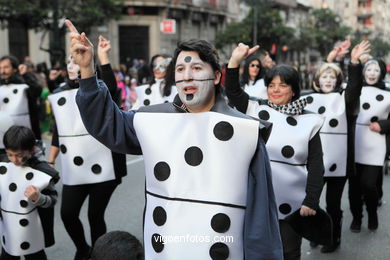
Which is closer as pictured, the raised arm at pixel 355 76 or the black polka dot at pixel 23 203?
the black polka dot at pixel 23 203

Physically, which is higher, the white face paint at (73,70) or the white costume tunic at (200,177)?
the white face paint at (73,70)

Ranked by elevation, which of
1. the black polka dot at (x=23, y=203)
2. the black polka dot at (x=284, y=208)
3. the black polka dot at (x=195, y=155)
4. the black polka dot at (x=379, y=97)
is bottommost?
the black polka dot at (x=23, y=203)

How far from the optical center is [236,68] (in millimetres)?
3867

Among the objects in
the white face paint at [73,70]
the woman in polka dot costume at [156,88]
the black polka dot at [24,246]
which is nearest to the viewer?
the black polka dot at [24,246]

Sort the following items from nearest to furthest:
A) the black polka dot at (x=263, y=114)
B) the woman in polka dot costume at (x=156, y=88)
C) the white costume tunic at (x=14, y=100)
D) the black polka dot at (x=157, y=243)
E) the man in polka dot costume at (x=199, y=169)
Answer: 1. the man in polka dot costume at (x=199, y=169)
2. the black polka dot at (x=157, y=243)
3. the black polka dot at (x=263, y=114)
4. the woman in polka dot costume at (x=156, y=88)
5. the white costume tunic at (x=14, y=100)

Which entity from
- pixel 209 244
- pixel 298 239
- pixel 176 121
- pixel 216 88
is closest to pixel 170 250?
pixel 209 244

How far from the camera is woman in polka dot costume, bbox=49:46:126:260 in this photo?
15.9 ft

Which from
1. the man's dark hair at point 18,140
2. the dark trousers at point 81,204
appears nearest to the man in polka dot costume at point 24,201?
the man's dark hair at point 18,140

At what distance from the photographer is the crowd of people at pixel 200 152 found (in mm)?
2635

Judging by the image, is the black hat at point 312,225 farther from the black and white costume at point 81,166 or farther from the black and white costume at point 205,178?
the black and white costume at point 81,166

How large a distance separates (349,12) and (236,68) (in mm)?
83482

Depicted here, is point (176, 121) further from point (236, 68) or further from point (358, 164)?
point (358, 164)

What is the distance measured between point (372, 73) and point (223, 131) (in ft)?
12.5

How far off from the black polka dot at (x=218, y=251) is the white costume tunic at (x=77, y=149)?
7.77 ft
